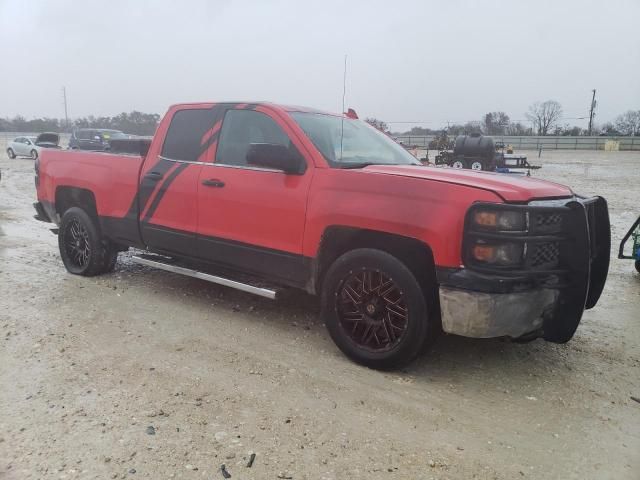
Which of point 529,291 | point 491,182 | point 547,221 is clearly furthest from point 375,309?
point 547,221

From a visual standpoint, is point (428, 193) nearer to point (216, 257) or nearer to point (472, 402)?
point (472, 402)

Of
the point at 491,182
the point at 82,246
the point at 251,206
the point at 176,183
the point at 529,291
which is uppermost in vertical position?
the point at 491,182

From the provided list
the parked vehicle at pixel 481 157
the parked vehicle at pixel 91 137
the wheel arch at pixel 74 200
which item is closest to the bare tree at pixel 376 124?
the wheel arch at pixel 74 200

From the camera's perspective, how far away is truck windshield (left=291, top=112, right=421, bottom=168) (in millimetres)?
4211

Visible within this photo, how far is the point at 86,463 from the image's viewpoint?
104 inches

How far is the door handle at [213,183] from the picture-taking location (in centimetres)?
452

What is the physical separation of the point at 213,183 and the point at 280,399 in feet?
6.69

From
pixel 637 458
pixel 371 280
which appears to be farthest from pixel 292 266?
pixel 637 458

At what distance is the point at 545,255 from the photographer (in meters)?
3.37

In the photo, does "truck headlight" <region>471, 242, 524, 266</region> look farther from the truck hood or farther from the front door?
the front door

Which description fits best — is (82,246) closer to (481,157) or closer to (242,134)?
(242,134)

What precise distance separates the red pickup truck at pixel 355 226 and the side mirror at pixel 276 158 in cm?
1

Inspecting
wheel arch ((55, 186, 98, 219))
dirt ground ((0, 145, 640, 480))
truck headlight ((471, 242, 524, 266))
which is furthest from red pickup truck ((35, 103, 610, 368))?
dirt ground ((0, 145, 640, 480))

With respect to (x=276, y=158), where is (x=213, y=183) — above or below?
below
